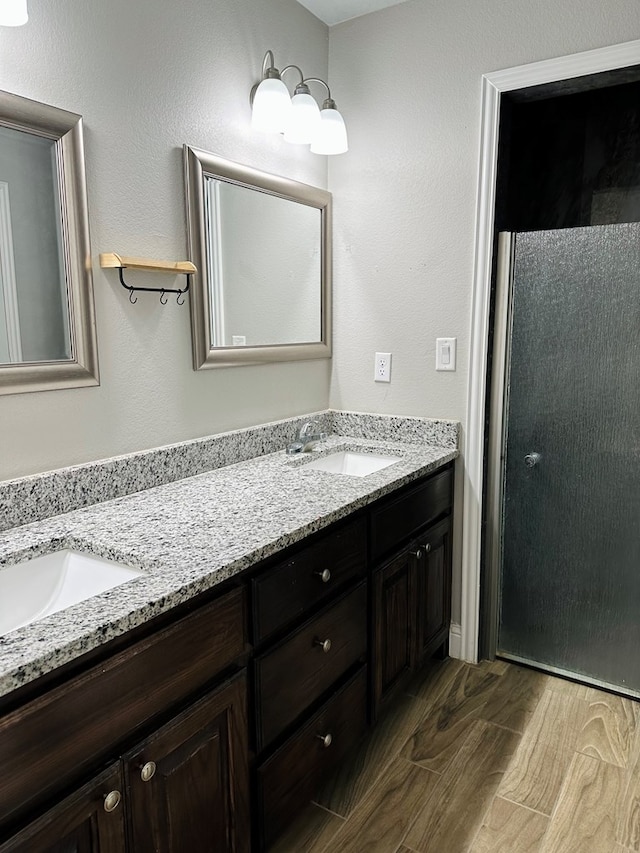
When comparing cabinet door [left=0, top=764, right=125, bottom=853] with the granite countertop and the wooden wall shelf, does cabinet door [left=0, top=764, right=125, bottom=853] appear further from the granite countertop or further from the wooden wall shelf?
the wooden wall shelf

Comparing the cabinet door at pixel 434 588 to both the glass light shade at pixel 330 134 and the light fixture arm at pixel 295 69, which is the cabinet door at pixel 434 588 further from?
the light fixture arm at pixel 295 69

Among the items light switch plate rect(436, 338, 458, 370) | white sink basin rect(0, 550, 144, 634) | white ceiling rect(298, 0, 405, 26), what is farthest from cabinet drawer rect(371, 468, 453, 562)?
white ceiling rect(298, 0, 405, 26)

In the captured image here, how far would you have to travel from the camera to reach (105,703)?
0.97 meters

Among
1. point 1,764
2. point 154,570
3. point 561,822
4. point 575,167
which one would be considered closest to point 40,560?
point 154,570

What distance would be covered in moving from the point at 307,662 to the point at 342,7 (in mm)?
2188

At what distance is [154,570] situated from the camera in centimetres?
116

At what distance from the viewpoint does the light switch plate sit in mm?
2234

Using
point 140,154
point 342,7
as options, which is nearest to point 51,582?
point 140,154

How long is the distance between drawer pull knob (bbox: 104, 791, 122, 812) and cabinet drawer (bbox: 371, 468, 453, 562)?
2.99 ft

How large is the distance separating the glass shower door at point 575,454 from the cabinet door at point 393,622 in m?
0.55

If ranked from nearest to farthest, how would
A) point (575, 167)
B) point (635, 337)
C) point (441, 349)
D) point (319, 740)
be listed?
point (319, 740) → point (635, 337) → point (441, 349) → point (575, 167)

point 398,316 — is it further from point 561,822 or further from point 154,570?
point 561,822

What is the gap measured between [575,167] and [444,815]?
2295mm

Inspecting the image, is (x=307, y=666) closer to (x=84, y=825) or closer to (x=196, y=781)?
(x=196, y=781)
